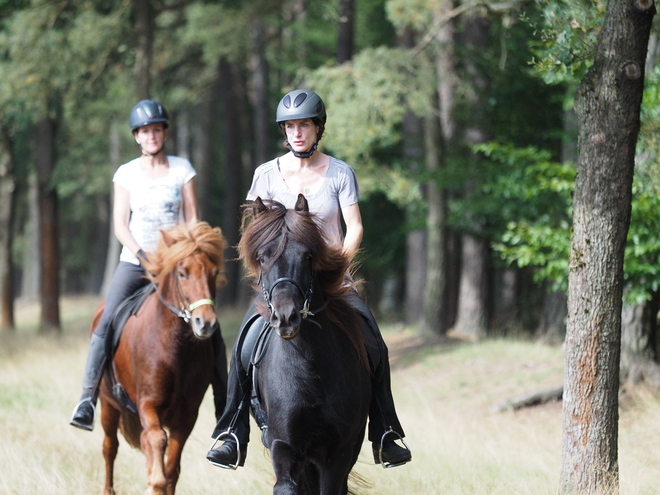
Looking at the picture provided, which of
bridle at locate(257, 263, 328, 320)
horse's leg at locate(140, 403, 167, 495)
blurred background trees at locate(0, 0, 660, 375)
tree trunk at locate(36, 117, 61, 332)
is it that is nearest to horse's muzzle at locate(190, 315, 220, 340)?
horse's leg at locate(140, 403, 167, 495)

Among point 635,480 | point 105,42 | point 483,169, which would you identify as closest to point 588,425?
point 635,480

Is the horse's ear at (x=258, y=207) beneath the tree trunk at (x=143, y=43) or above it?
beneath

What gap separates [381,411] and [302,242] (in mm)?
1480

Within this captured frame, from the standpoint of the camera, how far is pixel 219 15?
74.3 ft

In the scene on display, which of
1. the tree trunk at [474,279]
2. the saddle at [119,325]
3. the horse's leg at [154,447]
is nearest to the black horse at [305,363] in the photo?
the horse's leg at [154,447]

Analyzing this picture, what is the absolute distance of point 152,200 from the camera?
7.77 meters

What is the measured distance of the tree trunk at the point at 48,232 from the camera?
22.4 metres

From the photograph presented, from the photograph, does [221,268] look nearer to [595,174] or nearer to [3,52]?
[595,174]

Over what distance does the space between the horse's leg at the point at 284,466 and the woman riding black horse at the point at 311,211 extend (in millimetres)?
691

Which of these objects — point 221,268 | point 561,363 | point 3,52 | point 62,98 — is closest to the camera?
point 221,268

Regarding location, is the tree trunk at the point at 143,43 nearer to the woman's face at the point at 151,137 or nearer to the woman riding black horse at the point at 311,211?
the woman's face at the point at 151,137

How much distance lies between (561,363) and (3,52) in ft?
44.3

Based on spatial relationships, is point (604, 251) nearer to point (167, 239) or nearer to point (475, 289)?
point (167, 239)

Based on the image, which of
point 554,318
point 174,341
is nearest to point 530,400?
point 174,341
